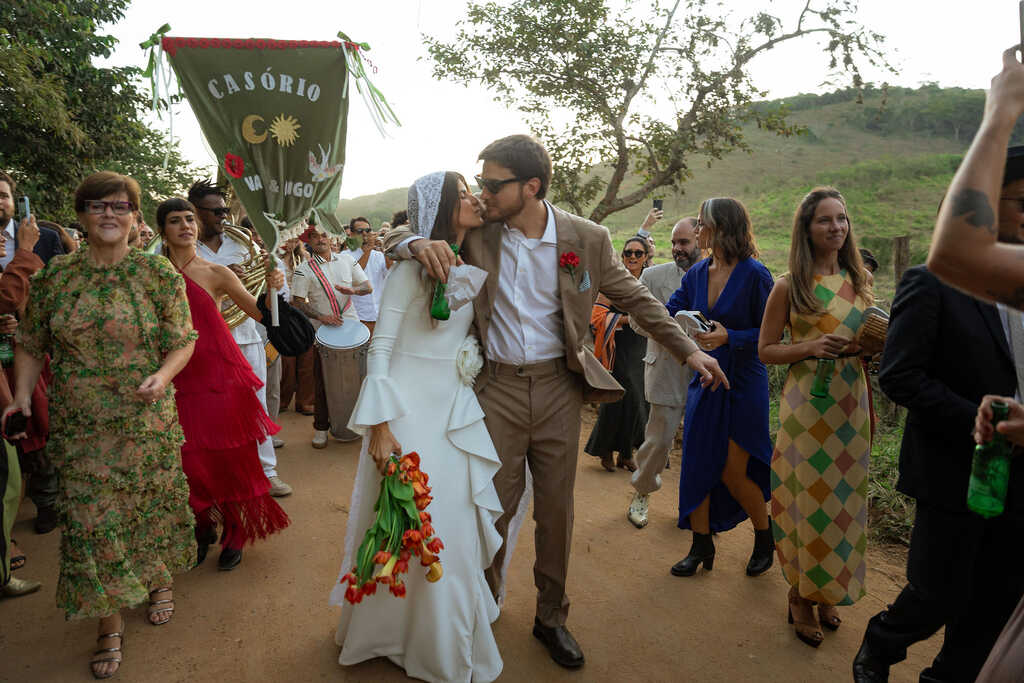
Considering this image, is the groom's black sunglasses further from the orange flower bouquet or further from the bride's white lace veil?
the orange flower bouquet

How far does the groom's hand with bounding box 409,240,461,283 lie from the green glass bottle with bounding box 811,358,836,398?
6.48 feet

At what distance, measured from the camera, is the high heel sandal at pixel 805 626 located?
134 inches

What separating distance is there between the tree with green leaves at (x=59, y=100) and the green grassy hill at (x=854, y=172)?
44.1ft

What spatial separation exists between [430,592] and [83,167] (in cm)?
1385

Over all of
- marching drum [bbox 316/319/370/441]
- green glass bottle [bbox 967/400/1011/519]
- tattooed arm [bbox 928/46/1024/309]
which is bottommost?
marching drum [bbox 316/319/370/441]

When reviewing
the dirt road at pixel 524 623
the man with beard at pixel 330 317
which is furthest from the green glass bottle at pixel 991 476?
the man with beard at pixel 330 317

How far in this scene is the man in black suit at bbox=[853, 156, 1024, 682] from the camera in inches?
94.6

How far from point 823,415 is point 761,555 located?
50.7 inches

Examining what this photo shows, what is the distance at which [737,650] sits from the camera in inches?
133

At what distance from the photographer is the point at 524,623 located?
3.58 m

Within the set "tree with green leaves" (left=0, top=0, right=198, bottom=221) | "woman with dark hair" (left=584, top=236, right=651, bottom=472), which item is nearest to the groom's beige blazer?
"woman with dark hair" (left=584, top=236, right=651, bottom=472)

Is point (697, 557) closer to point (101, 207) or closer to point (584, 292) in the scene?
point (584, 292)

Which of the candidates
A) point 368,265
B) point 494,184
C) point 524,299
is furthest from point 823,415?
point 368,265

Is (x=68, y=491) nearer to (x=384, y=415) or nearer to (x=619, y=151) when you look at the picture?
(x=384, y=415)
